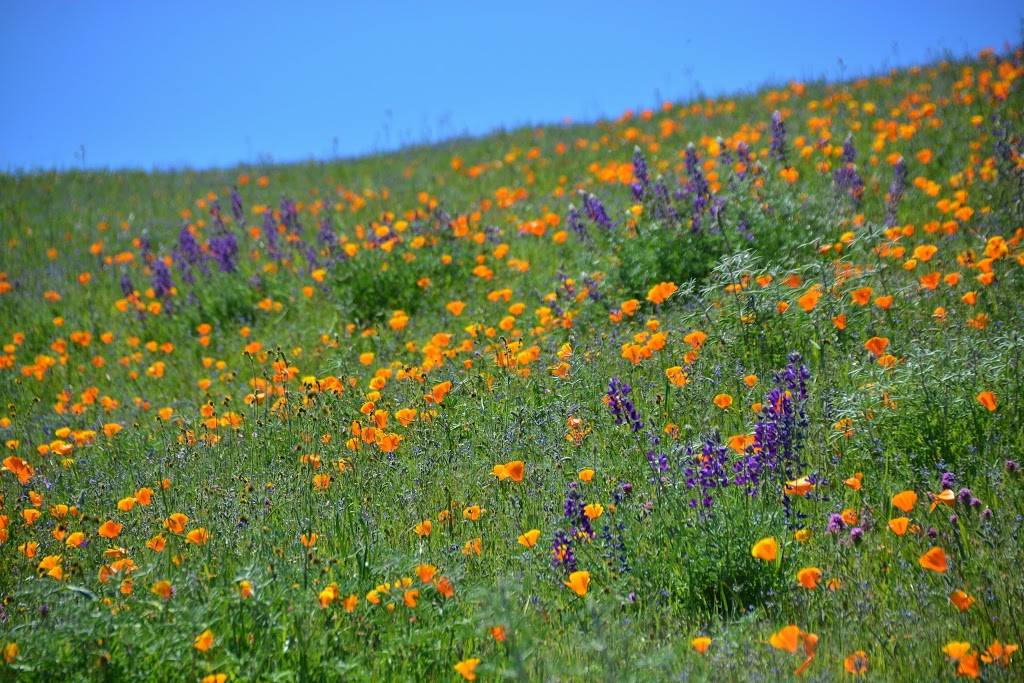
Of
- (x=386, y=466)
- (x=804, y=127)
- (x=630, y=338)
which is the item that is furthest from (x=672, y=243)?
(x=804, y=127)

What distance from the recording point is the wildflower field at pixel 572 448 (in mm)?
2643

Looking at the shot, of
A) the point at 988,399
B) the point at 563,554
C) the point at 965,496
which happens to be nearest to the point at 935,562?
the point at 965,496

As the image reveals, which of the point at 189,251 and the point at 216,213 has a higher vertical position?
the point at 216,213

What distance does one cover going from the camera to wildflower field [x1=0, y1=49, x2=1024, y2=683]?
104 inches

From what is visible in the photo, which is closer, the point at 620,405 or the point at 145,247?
the point at 620,405

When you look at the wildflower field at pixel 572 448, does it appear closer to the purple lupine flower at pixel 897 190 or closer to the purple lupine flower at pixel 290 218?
the purple lupine flower at pixel 897 190

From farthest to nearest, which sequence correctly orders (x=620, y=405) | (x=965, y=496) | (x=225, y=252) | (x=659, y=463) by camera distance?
(x=225, y=252) → (x=620, y=405) → (x=659, y=463) → (x=965, y=496)

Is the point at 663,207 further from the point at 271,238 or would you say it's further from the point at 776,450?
the point at 271,238

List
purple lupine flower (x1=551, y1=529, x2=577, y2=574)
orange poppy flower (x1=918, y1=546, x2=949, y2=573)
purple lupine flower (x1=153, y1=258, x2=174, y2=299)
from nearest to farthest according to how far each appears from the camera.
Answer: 1. orange poppy flower (x1=918, y1=546, x2=949, y2=573)
2. purple lupine flower (x1=551, y1=529, x2=577, y2=574)
3. purple lupine flower (x1=153, y1=258, x2=174, y2=299)

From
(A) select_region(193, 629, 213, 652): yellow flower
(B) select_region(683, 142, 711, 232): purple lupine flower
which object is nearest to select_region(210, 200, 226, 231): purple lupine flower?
(B) select_region(683, 142, 711, 232): purple lupine flower

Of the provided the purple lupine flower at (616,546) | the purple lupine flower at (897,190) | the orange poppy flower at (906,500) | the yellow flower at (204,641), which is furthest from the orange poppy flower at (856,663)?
the purple lupine flower at (897,190)

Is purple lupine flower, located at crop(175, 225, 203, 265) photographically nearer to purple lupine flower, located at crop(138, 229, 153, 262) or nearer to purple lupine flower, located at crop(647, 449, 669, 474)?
purple lupine flower, located at crop(138, 229, 153, 262)

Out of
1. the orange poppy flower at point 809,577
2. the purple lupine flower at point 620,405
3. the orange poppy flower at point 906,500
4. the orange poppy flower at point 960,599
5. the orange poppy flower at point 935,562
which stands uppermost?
the purple lupine flower at point 620,405

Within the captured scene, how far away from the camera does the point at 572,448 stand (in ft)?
12.7
